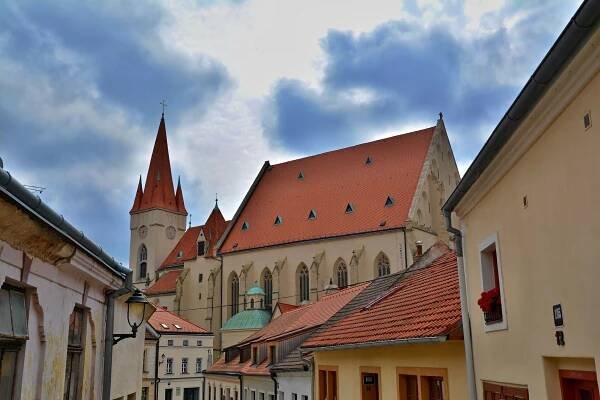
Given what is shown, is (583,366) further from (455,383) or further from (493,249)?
(455,383)

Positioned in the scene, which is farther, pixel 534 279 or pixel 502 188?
pixel 502 188

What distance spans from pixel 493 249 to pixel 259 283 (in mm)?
43906

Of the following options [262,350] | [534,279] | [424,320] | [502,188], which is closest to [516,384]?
[534,279]

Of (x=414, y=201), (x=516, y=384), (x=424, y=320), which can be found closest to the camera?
(x=516, y=384)

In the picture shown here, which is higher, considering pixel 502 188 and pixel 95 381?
pixel 502 188

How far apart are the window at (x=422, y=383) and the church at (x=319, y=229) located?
28.7m

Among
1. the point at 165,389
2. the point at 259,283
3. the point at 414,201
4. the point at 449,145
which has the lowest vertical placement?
the point at 165,389

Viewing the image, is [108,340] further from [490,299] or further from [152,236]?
[152,236]

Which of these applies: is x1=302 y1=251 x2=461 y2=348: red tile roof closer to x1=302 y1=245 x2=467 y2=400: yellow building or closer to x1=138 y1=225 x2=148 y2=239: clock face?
x1=302 y1=245 x2=467 y2=400: yellow building

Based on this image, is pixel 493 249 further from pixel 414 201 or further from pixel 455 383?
pixel 414 201

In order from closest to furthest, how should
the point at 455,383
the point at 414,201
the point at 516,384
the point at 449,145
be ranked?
1. the point at 516,384
2. the point at 455,383
3. the point at 414,201
4. the point at 449,145

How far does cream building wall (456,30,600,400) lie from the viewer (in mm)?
4840

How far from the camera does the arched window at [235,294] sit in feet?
172

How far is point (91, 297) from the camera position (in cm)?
765
